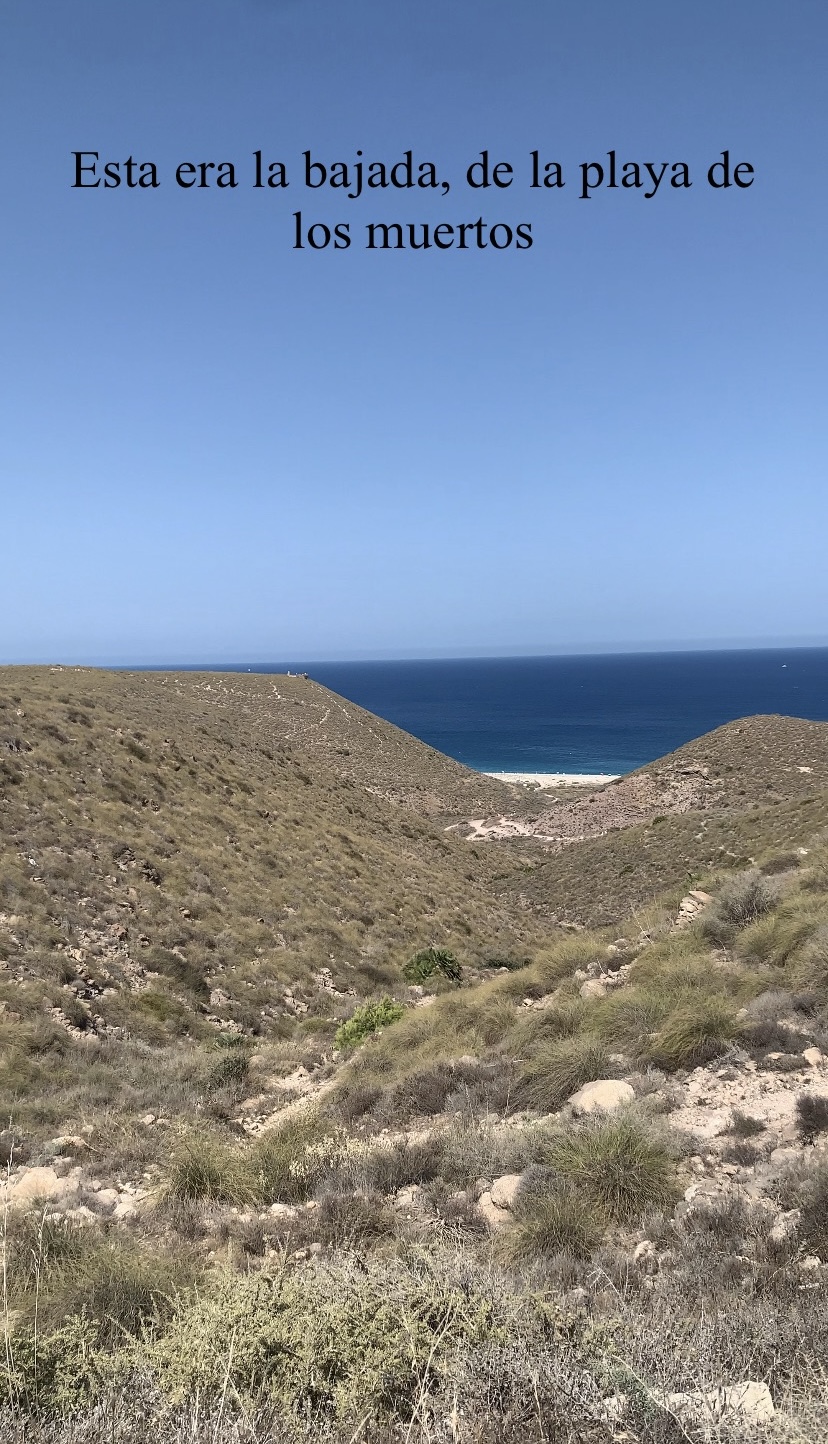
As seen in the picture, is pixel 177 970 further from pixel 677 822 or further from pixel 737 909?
pixel 677 822

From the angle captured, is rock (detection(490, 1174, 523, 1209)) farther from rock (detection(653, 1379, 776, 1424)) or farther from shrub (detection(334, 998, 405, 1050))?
shrub (detection(334, 998, 405, 1050))

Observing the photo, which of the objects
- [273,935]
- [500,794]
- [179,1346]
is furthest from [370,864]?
[500,794]

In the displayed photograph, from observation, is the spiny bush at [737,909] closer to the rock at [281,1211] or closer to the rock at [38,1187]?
the rock at [281,1211]

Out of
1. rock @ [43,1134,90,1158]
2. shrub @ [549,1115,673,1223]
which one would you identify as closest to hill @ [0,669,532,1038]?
rock @ [43,1134,90,1158]

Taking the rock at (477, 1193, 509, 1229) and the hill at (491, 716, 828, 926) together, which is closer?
the rock at (477, 1193, 509, 1229)

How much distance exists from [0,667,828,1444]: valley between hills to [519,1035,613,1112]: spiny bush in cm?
3

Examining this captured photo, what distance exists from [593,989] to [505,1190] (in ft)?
17.9

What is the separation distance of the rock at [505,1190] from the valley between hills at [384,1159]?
0.09 feet

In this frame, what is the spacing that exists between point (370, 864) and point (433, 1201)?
17953 mm

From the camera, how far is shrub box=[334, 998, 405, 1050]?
419 inches

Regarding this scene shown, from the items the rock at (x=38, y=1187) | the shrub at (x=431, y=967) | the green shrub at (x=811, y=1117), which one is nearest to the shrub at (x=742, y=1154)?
the green shrub at (x=811, y=1117)

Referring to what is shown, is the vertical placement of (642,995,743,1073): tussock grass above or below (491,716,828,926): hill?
above

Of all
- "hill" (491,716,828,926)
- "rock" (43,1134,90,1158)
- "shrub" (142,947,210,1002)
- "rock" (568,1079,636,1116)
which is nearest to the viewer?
"rock" (568,1079,636,1116)

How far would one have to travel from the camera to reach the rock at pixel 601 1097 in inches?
241
